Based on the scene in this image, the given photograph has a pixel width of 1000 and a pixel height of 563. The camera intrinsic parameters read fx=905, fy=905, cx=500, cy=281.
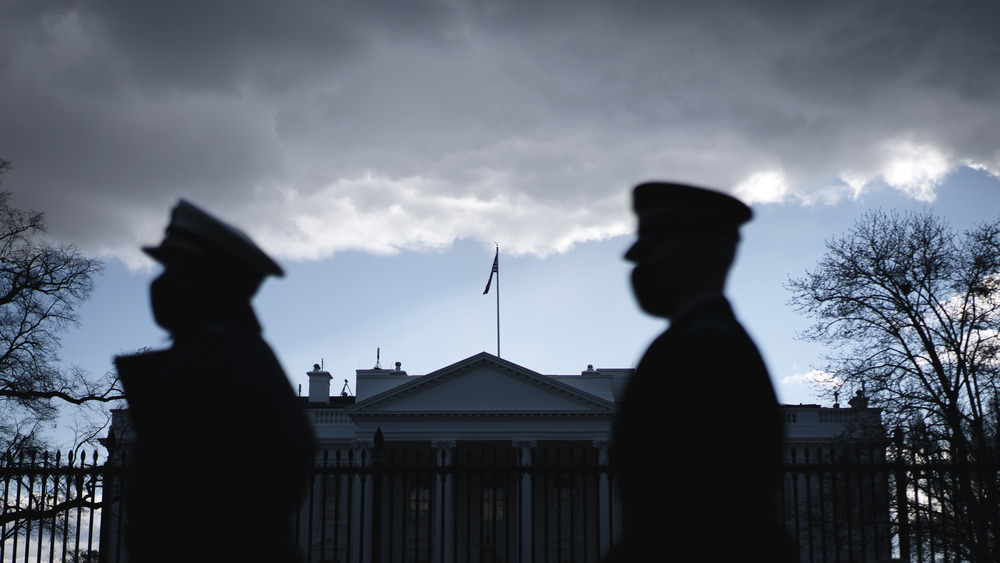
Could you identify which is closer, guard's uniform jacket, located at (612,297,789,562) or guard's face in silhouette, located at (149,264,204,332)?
guard's uniform jacket, located at (612,297,789,562)

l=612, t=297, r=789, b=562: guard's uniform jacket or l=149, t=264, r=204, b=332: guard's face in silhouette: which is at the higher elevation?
l=149, t=264, r=204, b=332: guard's face in silhouette

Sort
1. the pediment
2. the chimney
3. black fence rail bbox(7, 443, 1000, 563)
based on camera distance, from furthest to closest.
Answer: the chimney → the pediment → black fence rail bbox(7, 443, 1000, 563)

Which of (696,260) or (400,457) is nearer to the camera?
(696,260)

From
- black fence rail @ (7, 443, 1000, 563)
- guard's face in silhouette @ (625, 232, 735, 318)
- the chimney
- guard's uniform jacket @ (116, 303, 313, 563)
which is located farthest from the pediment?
guard's uniform jacket @ (116, 303, 313, 563)

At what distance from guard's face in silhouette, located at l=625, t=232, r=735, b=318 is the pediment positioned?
4286 centimetres

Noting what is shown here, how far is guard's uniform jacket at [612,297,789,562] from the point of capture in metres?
2.06

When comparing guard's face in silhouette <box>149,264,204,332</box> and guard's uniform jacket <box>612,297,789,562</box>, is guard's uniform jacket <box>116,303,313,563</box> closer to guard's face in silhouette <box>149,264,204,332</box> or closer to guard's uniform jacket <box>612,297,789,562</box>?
guard's face in silhouette <box>149,264,204,332</box>

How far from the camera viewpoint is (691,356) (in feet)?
7.15

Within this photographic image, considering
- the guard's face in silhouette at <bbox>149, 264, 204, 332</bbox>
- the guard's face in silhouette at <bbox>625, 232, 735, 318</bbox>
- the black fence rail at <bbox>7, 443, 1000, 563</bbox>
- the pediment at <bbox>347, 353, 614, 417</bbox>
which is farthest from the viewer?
the pediment at <bbox>347, 353, 614, 417</bbox>

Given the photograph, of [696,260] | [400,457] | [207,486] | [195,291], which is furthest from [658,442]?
[400,457]

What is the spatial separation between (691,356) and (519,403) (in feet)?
146

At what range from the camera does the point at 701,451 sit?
6.79ft

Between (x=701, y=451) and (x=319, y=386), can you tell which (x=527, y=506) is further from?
(x=701, y=451)

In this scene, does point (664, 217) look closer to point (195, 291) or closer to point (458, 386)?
point (195, 291)
